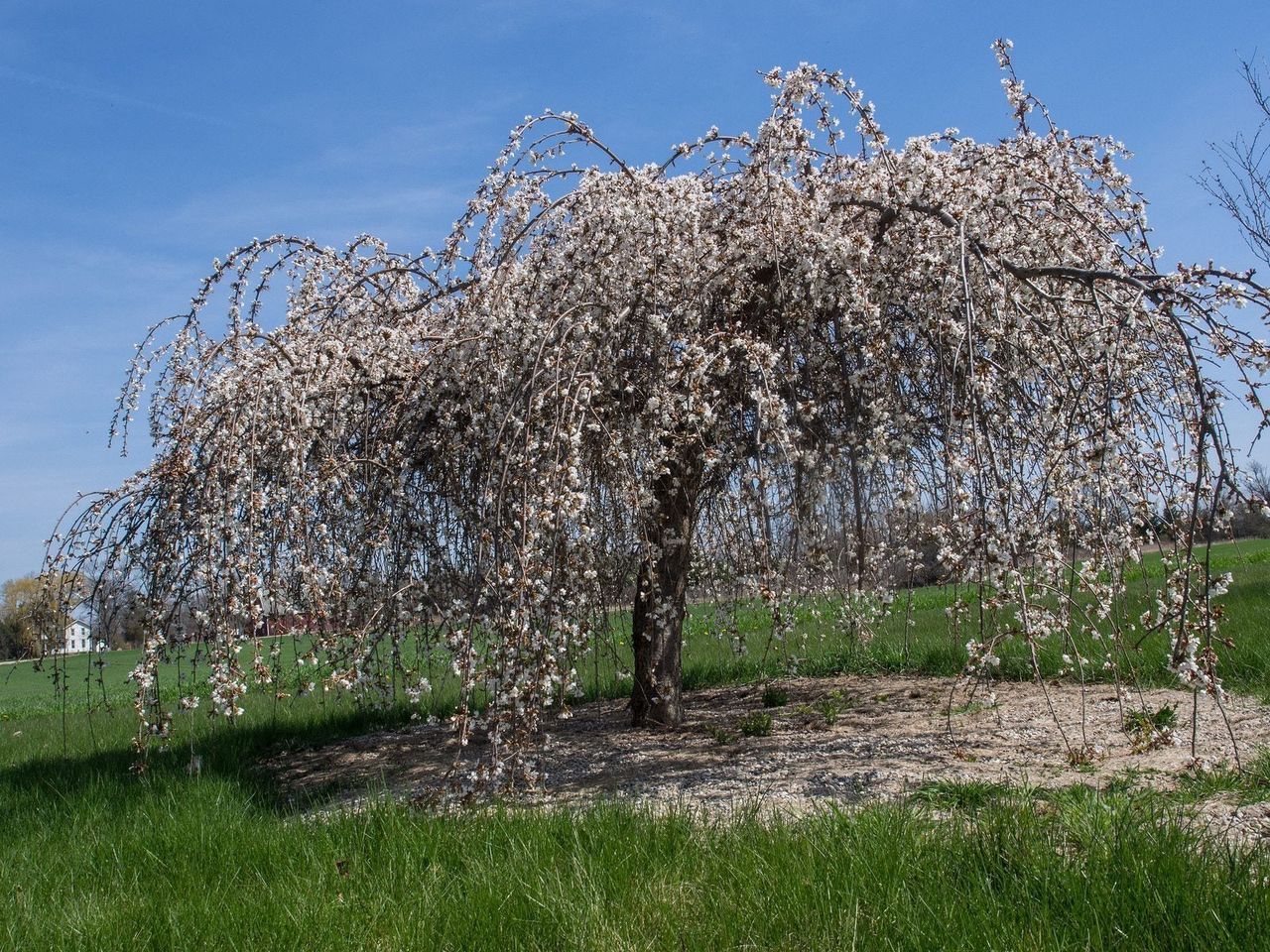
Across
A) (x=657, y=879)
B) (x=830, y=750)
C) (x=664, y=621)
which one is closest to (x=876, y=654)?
(x=664, y=621)

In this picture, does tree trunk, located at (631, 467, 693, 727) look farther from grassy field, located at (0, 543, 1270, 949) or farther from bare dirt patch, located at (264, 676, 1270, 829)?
grassy field, located at (0, 543, 1270, 949)

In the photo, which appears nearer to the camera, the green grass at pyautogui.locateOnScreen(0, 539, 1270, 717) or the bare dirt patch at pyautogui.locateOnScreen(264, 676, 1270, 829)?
the bare dirt patch at pyautogui.locateOnScreen(264, 676, 1270, 829)

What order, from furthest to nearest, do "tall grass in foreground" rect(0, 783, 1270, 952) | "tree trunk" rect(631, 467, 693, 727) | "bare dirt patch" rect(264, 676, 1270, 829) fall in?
"tree trunk" rect(631, 467, 693, 727), "bare dirt patch" rect(264, 676, 1270, 829), "tall grass in foreground" rect(0, 783, 1270, 952)

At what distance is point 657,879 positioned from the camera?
9.66ft

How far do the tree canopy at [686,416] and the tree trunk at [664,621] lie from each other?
0.05 metres

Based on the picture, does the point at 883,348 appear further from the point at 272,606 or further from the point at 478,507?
the point at 272,606

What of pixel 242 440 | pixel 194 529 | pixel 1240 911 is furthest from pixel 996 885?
pixel 194 529

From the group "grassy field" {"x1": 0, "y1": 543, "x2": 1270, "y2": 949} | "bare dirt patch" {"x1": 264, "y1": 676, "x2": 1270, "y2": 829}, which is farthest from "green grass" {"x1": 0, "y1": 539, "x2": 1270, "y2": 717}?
"grassy field" {"x1": 0, "y1": 543, "x2": 1270, "y2": 949}

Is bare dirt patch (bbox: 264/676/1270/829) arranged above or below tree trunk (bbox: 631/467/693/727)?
below

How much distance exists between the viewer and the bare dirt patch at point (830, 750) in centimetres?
416

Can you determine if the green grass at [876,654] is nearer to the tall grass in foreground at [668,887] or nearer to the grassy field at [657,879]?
the grassy field at [657,879]

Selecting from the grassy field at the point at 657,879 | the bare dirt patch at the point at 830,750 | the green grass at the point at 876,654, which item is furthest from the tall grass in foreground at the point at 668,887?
the green grass at the point at 876,654

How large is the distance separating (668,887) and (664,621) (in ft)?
8.85

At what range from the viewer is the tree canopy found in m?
4.23
